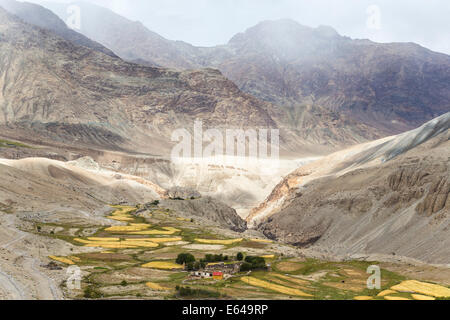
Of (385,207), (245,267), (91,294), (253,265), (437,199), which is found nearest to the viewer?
(91,294)

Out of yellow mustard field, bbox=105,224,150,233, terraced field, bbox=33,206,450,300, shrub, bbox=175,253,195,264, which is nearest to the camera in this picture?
terraced field, bbox=33,206,450,300

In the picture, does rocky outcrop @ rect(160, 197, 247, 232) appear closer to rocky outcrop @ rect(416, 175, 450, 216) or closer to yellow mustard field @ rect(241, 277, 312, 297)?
rocky outcrop @ rect(416, 175, 450, 216)

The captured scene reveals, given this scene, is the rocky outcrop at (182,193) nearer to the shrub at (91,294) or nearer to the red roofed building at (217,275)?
the red roofed building at (217,275)

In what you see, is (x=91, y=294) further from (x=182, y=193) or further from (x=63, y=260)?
(x=182, y=193)

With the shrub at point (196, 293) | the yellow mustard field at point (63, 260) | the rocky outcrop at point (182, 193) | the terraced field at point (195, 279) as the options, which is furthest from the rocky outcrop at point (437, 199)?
the rocky outcrop at point (182, 193)

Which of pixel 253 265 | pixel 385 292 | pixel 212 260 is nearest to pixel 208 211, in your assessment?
pixel 212 260

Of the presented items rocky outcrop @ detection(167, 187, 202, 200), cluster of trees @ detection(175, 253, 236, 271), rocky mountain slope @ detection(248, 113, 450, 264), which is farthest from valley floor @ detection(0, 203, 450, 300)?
rocky outcrop @ detection(167, 187, 202, 200)
